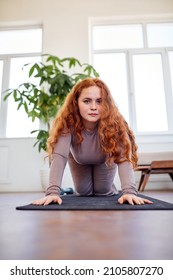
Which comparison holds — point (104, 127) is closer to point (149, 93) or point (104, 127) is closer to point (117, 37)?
point (149, 93)

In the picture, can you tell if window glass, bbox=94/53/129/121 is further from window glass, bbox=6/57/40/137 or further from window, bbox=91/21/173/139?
window glass, bbox=6/57/40/137

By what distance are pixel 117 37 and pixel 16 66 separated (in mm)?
1664

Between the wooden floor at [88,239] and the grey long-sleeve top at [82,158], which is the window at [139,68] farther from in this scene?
the wooden floor at [88,239]

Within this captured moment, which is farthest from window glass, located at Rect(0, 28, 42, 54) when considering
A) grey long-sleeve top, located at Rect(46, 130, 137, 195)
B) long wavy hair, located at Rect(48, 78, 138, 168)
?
grey long-sleeve top, located at Rect(46, 130, 137, 195)

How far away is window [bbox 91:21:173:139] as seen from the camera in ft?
10.7

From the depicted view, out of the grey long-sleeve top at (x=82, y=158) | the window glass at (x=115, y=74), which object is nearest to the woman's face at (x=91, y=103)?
the grey long-sleeve top at (x=82, y=158)

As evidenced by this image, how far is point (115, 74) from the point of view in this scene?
3445mm

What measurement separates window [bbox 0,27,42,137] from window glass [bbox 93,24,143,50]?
0.92 meters

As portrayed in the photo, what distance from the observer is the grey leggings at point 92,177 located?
1344 millimetres

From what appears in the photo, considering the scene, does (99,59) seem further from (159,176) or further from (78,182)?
(78,182)

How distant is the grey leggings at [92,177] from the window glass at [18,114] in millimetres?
2006

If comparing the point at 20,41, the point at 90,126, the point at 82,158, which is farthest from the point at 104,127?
the point at 20,41

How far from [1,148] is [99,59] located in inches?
78.5

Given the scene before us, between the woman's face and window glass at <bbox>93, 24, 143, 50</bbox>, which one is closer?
the woman's face
